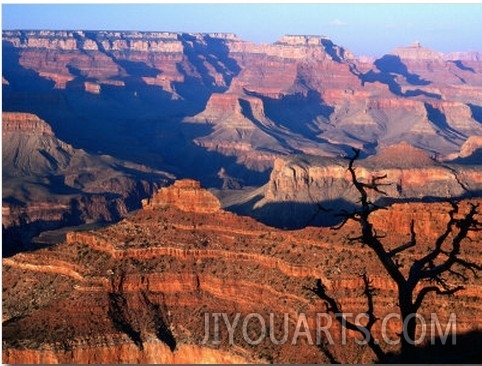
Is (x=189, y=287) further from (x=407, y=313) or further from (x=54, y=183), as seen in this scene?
(x=54, y=183)

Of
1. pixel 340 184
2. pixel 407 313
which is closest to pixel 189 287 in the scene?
pixel 407 313

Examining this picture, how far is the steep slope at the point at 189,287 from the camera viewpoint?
3994cm

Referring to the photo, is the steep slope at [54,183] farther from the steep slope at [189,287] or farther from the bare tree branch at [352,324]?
the bare tree branch at [352,324]

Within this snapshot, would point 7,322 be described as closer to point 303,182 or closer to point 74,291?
point 74,291

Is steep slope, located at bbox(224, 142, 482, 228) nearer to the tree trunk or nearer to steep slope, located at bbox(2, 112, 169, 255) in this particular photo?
steep slope, located at bbox(2, 112, 169, 255)

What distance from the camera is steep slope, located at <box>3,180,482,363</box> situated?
3994cm

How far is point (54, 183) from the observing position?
478 ft

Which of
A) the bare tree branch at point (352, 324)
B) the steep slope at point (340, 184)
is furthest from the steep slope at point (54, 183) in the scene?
the bare tree branch at point (352, 324)

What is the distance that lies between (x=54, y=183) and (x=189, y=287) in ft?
345

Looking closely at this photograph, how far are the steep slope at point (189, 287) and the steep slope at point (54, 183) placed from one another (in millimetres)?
49579

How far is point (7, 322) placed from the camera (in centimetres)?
4247

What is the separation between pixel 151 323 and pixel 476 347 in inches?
662

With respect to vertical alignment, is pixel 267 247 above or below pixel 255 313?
above

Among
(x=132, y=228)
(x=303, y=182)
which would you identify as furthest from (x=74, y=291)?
(x=303, y=182)
